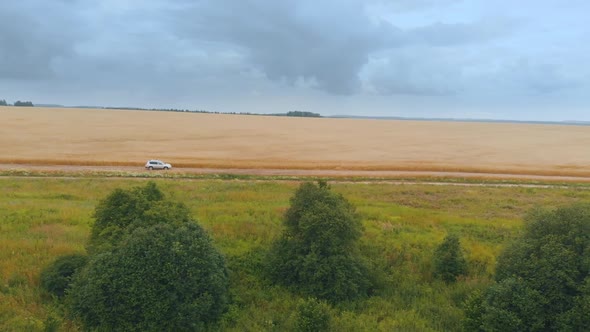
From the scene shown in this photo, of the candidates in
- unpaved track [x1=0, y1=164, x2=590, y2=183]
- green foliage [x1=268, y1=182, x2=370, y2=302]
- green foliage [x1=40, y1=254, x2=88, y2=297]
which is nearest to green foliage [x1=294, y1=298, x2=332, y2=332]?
green foliage [x1=268, y1=182, x2=370, y2=302]

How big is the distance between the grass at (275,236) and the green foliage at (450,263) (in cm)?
35

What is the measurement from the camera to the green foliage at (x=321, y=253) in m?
12.2

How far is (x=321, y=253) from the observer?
12.6 metres

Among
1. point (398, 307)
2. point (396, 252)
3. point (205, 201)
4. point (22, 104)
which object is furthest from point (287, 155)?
point (22, 104)

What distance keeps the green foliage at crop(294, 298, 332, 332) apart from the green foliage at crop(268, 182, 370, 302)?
77.8 inches

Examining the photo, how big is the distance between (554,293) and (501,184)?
3029cm

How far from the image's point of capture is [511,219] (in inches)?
865

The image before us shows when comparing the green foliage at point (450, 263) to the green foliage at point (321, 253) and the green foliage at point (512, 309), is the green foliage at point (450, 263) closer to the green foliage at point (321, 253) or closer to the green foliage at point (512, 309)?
the green foliage at point (321, 253)

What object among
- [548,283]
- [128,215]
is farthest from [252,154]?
[548,283]

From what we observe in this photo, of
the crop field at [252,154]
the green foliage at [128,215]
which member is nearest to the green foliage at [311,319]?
the green foliage at [128,215]

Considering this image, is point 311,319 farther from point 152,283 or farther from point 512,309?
point 512,309

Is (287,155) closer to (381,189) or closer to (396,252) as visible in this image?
(381,189)

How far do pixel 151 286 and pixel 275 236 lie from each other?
286 inches

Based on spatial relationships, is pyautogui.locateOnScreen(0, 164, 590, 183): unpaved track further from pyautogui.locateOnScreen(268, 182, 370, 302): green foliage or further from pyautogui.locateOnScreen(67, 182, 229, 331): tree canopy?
pyautogui.locateOnScreen(67, 182, 229, 331): tree canopy
